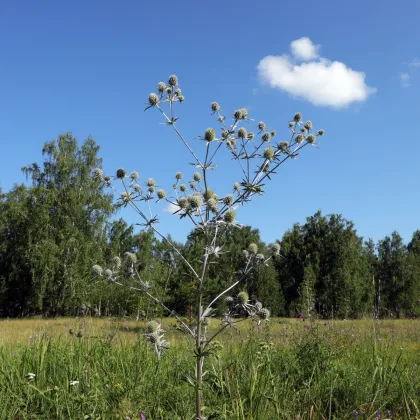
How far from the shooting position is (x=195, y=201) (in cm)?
267

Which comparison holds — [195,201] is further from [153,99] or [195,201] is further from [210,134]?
[153,99]

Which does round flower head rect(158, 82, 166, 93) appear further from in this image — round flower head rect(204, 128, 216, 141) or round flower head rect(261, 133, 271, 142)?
round flower head rect(261, 133, 271, 142)

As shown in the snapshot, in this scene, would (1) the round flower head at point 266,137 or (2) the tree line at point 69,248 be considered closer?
(1) the round flower head at point 266,137

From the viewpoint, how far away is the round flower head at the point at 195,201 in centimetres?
267

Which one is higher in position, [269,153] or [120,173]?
[269,153]

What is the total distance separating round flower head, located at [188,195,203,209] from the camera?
2.67 metres

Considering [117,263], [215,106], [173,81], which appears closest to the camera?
[117,263]

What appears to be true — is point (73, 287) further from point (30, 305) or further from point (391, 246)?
point (391, 246)

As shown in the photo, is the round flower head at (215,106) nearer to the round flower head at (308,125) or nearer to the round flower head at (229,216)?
the round flower head at (308,125)

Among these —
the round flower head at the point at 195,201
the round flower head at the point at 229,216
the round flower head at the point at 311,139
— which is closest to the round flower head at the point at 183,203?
the round flower head at the point at 195,201

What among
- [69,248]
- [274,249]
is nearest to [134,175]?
[274,249]

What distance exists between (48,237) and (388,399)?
101 feet

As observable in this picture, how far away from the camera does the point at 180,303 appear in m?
26.1

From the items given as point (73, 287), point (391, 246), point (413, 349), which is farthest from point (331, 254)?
point (413, 349)
